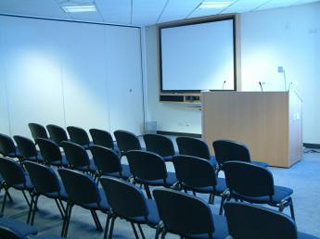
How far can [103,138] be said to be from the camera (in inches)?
215

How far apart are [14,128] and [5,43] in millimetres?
1790

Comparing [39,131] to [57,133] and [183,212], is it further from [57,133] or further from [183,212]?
[183,212]

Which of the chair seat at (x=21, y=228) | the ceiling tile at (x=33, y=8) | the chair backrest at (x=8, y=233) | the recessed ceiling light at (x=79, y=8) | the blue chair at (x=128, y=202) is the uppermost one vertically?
the recessed ceiling light at (x=79, y=8)

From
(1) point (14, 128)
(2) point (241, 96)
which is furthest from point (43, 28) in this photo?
(2) point (241, 96)

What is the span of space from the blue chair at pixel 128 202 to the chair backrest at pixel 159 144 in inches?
71.1

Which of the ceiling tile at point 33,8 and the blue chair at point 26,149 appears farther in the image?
the ceiling tile at point 33,8

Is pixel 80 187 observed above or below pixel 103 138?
below

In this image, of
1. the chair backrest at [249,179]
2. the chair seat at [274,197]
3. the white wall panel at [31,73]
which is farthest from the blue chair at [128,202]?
the white wall panel at [31,73]

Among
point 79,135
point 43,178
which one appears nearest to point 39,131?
point 79,135

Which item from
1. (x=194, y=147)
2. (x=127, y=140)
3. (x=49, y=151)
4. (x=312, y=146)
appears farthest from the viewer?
(x=312, y=146)

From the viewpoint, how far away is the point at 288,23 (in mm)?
7547

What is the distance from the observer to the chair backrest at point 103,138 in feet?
17.6

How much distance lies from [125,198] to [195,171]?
35.5 inches

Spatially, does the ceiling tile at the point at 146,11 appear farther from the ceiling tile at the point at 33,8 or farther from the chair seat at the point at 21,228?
the chair seat at the point at 21,228
